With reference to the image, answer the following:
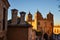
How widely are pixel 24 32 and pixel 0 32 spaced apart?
356cm

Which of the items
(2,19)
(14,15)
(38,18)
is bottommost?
(2,19)

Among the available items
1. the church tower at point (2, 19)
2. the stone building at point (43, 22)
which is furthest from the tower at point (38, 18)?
the church tower at point (2, 19)

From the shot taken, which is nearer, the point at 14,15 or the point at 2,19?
the point at 2,19

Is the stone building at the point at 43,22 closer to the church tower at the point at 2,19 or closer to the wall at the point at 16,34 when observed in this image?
the wall at the point at 16,34

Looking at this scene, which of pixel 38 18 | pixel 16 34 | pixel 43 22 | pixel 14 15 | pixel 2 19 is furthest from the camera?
pixel 38 18

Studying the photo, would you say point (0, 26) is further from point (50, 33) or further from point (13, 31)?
A: point (50, 33)

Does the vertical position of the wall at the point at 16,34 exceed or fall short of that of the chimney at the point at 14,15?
it falls short

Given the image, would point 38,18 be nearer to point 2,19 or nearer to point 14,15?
point 14,15

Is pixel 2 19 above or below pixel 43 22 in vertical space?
above

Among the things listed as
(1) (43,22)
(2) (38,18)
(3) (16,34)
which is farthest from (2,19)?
(2) (38,18)

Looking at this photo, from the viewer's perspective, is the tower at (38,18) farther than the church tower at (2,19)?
Yes

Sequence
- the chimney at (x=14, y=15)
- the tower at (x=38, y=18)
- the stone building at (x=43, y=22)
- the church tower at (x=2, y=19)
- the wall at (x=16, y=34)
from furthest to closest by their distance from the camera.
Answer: the tower at (x=38, y=18) → the stone building at (x=43, y=22) → the chimney at (x=14, y=15) → the wall at (x=16, y=34) → the church tower at (x=2, y=19)

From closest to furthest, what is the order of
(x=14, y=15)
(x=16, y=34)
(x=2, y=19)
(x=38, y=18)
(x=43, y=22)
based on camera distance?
(x=2, y=19) → (x=16, y=34) → (x=14, y=15) → (x=43, y=22) → (x=38, y=18)

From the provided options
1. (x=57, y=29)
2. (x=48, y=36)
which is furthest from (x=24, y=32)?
(x=57, y=29)
